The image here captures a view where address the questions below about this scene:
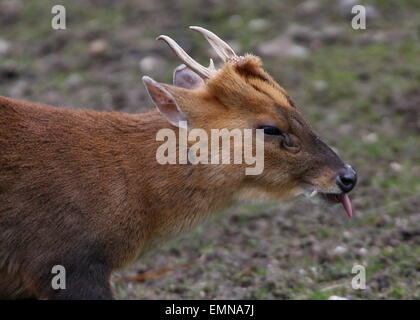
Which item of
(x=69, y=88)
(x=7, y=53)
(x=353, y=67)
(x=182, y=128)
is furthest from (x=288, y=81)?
(x=182, y=128)

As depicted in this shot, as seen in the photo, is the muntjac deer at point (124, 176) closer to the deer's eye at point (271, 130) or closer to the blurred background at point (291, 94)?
the deer's eye at point (271, 130)

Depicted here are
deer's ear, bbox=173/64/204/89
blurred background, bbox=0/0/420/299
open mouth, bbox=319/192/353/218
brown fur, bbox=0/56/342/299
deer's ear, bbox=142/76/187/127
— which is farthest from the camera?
blurred background, bbox=0/0/420/299

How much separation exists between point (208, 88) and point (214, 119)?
0.24 m

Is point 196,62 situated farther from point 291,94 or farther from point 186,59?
point 291,94

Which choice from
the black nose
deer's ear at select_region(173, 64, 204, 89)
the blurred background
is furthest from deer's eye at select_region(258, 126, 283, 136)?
the blurred background

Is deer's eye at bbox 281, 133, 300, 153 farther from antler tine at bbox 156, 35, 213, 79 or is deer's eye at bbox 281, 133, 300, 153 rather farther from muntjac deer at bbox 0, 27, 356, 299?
antler tine at bbox 156, 35, 213, 79

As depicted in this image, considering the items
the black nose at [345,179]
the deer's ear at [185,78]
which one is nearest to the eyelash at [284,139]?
the black nose at [345,179]

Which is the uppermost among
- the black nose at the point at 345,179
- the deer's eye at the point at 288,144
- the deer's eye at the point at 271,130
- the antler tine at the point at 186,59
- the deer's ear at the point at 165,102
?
the antler tine at the point at 186,59

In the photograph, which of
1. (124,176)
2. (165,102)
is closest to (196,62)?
(165,102)

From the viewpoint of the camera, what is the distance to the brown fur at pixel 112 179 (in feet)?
18.2

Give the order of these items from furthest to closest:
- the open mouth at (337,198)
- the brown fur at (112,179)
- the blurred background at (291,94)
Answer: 1. the blurred background at (291,94)
2. the open mouth at (337,198)
3. the brown fur at (112,179)

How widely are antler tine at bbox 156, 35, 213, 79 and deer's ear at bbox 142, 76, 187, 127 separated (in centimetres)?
25

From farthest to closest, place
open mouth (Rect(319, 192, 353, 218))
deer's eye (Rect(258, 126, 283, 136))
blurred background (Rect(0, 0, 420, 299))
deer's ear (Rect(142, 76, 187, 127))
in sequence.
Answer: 1. blurred background (Rect(0, 0, 420, 299))
2. open mouth (Rect(319, 192, 353, 218))
3. deer's eye (Rect(258, 126, 283, 136))
4. deer's ear (Rect(142, 76, 187, 127))

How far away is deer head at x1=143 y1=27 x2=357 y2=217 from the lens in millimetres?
5891
